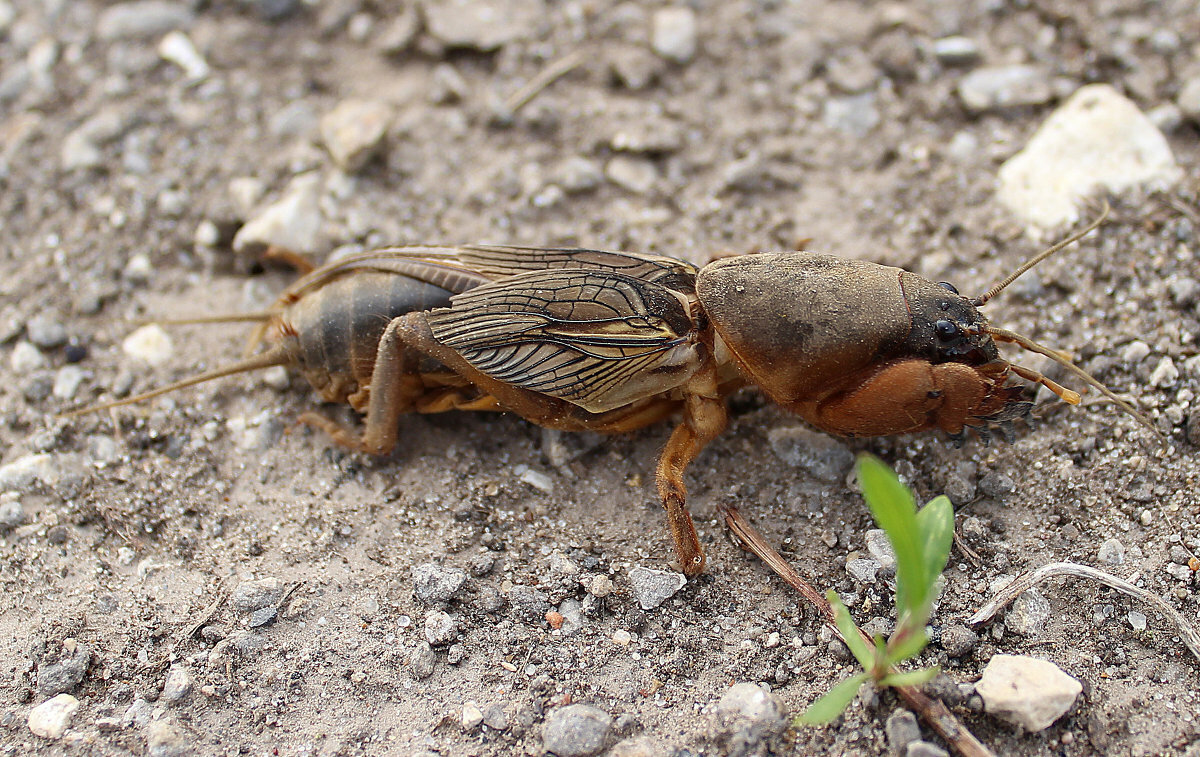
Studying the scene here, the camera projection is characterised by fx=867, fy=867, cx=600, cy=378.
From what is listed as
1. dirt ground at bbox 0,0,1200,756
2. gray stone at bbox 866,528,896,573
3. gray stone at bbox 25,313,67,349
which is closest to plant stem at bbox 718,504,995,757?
dirt ground at bbox 0,0,1200,756

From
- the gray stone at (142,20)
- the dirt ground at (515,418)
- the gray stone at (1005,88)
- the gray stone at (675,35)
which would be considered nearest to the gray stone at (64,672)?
the dirt ground at (515,418)

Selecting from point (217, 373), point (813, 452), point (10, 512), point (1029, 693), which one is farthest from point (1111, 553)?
point (10, 512)

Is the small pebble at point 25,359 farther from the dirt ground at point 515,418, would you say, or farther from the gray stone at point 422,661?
the gray stone at point 422,661

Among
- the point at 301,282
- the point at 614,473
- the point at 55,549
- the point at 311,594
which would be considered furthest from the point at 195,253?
the point at 614,473

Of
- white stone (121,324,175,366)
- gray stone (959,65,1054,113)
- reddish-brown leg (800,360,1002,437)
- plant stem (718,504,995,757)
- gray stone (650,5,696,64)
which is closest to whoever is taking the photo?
plant stem (718,504,995,757)

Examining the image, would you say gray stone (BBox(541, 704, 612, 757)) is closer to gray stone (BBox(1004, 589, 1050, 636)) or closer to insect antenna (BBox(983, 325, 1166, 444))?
gray stone (BBox(1004, 589, 1050, 636))

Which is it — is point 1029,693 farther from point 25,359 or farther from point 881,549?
point 25,359
